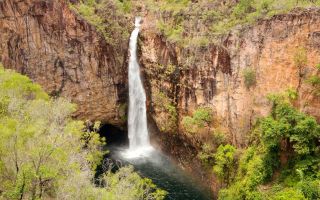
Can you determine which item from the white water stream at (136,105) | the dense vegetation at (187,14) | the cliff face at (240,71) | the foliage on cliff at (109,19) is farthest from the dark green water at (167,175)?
the dense vegetation at (187,14)

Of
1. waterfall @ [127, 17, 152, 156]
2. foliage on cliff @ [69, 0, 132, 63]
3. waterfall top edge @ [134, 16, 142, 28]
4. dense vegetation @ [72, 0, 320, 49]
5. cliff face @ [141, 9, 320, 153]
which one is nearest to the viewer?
cliff face @ [141, 9, 320, 153]

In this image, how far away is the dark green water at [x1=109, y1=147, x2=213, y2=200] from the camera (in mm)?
23562

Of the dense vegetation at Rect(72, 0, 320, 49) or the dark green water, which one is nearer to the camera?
the dark green water

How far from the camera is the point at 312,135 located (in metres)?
18.7

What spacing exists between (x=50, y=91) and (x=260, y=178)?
17.3 meters

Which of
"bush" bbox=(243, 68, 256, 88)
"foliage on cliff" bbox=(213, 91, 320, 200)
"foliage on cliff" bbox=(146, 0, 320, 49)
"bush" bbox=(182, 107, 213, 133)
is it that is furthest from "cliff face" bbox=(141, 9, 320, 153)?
"foliage on cliff" bbox=(213, 91, 320, 200)

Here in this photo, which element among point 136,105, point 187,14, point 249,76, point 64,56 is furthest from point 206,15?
point 64,56

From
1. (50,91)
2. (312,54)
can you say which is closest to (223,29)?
(312,54)

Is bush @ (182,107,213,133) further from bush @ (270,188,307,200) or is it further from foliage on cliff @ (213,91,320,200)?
bush @ (270,188,307,200)

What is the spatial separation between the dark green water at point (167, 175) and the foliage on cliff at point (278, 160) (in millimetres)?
2520

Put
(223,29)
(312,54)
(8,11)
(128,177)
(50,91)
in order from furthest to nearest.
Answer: (50,91)
(8,11)
(223,29)
(312,54)
(128,177)

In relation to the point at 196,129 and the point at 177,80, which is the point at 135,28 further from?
the point at 196,129

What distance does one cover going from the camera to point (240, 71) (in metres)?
23.1

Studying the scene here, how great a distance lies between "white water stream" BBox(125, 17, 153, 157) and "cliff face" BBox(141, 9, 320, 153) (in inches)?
102
